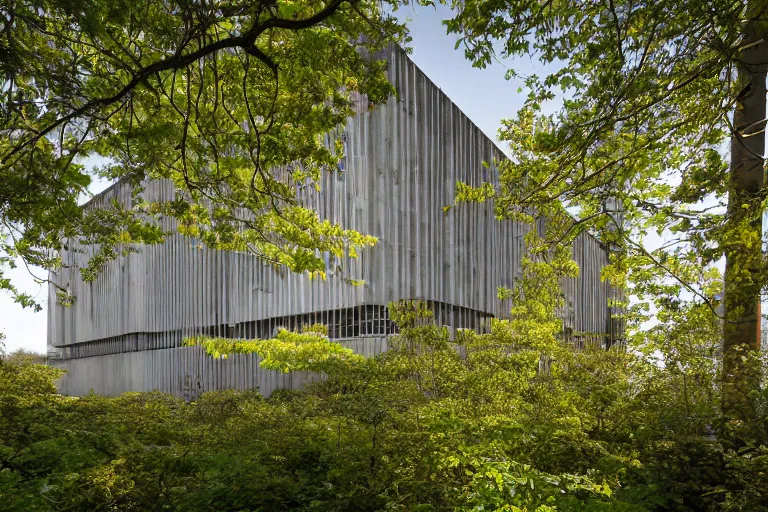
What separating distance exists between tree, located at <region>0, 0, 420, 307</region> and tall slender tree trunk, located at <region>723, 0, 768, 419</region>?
2.97 m

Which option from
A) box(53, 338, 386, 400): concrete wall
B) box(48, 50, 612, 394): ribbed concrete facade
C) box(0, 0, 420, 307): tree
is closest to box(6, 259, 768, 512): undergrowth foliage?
box(0, 0, 420, 307): tree

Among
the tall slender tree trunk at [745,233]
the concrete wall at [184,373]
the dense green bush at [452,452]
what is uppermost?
the tall slender tree trunk at [745,233]

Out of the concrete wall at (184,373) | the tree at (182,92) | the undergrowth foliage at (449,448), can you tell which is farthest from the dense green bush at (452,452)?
the concrete wall at (184,373)

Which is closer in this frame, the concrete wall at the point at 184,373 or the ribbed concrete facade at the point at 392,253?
the ribbed concrete facade at the point at 392,253

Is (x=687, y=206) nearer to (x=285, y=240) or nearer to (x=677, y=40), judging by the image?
(x=677, y=40)

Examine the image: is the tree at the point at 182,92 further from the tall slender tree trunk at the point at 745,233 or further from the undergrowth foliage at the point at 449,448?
the tall slender tree trunk at the point at 745,233

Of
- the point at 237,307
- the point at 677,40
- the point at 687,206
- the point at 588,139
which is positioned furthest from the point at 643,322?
the point at 237,307

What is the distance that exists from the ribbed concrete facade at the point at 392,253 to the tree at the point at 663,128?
12.7 ft

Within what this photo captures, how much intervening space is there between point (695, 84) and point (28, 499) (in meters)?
5.94

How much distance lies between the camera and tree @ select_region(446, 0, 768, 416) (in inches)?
164

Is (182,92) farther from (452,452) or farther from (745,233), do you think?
(745,233)

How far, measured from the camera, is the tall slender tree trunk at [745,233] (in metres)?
4.49

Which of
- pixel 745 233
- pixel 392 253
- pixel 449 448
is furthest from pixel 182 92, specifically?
pixel 745 233

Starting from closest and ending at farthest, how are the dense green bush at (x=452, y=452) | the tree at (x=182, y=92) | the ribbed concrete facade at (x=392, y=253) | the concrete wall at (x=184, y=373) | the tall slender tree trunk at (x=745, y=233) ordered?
the dense green bush at (x=452, y=452), the tree at (x=182, y=92), the tall slender tree trunk at (x=745, y=233), the ribbed concrete facade at (x=392, y=253), the concrete wall at (x=184, y=373)
